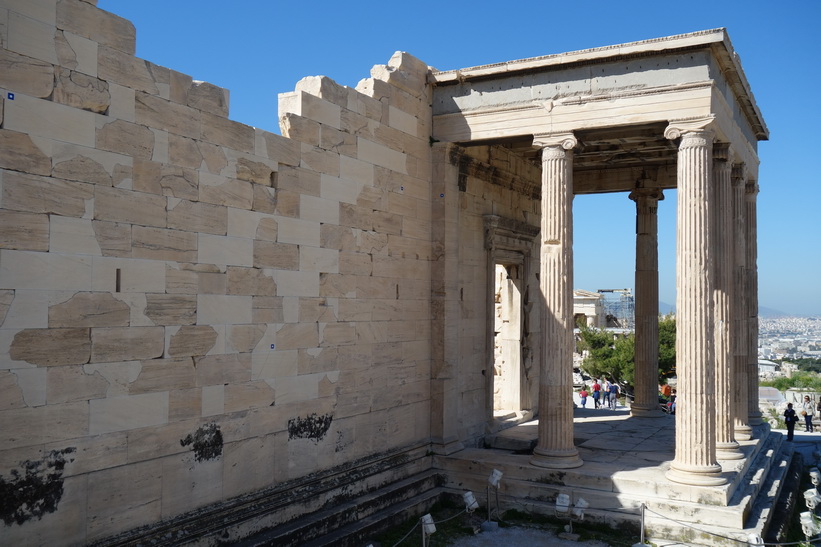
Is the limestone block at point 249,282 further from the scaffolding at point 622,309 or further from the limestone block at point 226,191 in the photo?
the scaffolding at point 622,309

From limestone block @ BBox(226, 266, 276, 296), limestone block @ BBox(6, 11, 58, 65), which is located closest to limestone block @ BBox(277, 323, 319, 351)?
limestone block @ BBox(226, 266, 276, 296)

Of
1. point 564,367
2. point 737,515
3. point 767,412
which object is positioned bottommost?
point 767,412

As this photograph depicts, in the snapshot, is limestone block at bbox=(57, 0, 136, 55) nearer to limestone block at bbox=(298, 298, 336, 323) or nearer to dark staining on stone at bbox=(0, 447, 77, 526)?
limestone block at bbox=(298, 298, 336, 323)

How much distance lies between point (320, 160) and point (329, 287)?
1957 mm

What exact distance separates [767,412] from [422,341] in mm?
32866

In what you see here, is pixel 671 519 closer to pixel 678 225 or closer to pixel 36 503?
pixel 678 225

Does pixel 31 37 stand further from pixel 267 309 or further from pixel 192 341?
pixel 267 309

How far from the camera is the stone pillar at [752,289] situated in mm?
17141

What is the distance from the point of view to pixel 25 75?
7340 millimetres

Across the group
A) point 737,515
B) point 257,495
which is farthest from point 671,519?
point 257,495

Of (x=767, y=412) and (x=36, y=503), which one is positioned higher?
(x=36, y=503)

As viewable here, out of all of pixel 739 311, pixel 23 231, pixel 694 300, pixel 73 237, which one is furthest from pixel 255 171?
pixel 739 311

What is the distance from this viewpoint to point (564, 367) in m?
13.0

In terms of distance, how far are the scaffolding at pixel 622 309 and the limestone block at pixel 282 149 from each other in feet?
164
